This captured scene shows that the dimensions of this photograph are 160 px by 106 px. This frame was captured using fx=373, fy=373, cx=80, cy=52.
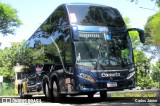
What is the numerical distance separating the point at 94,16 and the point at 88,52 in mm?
1720

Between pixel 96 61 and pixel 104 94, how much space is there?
129 inches

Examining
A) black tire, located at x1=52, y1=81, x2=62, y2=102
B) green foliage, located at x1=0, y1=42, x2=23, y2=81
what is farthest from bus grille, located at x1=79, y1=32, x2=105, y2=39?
green foliage, located at x1=0, y1=42, x2=23, y2=81

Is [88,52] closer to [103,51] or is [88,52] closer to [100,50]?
[100,50]

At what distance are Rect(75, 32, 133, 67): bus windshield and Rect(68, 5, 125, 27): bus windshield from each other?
565mm

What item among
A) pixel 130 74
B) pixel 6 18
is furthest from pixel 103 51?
pixel 6 18

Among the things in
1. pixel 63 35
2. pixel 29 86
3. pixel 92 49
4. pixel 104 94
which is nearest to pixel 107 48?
pixel 92 49

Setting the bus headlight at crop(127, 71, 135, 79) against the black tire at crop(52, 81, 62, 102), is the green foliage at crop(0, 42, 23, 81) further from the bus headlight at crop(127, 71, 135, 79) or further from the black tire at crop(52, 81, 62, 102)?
the bus headlight at crop(127, 71, 135, 79)

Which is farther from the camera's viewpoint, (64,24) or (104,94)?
(104,94)

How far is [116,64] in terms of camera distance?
48.6 feet

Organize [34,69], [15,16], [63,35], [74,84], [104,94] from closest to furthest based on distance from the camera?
[74,84] < [63,35] < [104,94] < [34,69] < [15,16]

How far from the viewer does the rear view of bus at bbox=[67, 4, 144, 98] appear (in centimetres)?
1422

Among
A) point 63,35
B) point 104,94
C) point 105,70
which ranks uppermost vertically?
point 63,35

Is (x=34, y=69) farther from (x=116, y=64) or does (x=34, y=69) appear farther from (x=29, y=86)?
(x=116, y=64)

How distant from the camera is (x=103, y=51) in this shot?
14.7 m
